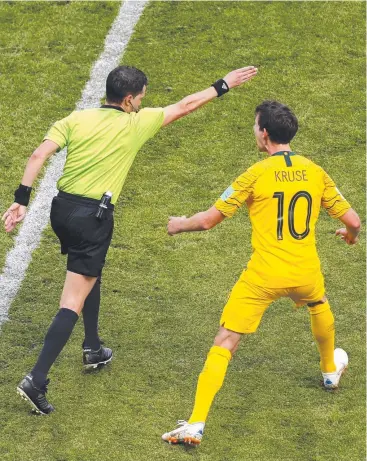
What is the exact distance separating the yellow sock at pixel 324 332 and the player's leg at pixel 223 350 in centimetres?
44

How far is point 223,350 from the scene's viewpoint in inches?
272

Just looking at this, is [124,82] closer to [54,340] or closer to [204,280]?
[54,340]

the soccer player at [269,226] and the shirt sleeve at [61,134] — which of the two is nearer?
the soccer player at [269,226]

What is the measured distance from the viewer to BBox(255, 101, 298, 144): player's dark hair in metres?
6.81

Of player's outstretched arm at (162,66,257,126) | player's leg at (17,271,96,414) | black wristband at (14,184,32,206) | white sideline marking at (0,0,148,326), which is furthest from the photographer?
white sideline marking at (0,0,148,326)

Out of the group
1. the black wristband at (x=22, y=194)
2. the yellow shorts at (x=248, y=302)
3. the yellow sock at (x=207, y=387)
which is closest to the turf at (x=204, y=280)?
the yellow sock at (x=207, y=387)

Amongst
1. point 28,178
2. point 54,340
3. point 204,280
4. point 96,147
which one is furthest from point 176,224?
point 204,280

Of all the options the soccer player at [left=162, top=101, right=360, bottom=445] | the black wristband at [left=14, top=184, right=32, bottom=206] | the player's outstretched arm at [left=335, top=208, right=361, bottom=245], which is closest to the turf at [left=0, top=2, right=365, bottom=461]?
the soccer player at [left=162, top=101, right=360, bottom=445]

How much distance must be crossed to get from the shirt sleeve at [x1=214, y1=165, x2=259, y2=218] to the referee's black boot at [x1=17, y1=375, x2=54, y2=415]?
64.0 inches

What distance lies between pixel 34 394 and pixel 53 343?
35 cm

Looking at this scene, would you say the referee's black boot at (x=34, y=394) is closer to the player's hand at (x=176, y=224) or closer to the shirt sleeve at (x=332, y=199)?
the player's hand at (x=176, y=224)

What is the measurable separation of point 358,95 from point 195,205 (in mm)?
2534

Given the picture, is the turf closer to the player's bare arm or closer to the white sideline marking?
the white sideline marking

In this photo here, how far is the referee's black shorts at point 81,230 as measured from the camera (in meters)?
7.04
